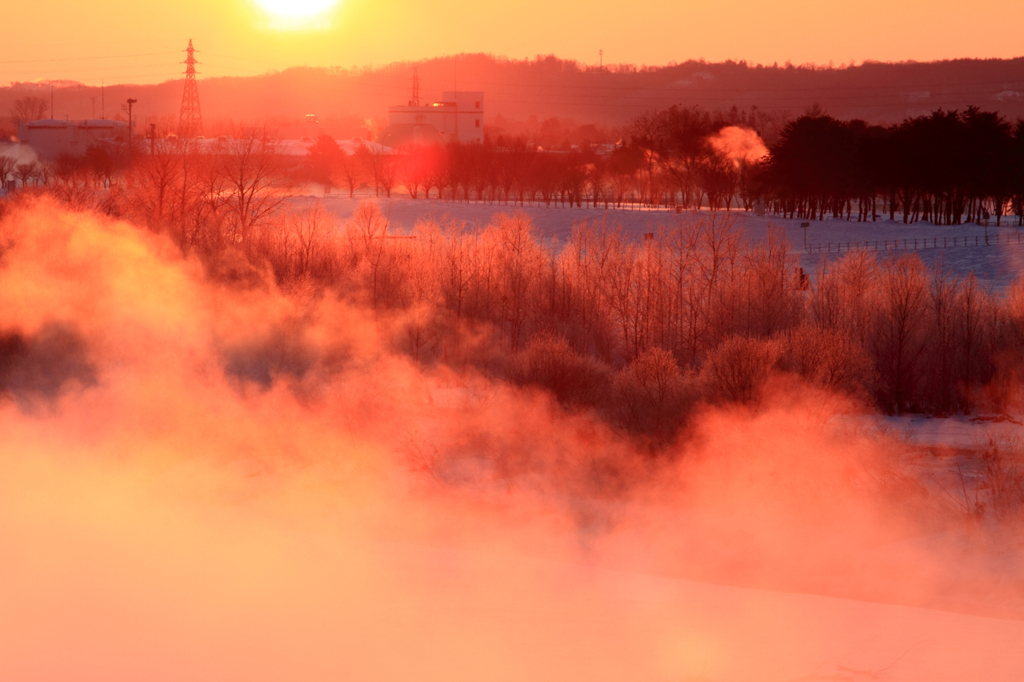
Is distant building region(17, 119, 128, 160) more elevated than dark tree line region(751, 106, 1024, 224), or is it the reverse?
distant building region(17, 119, 128, 160)

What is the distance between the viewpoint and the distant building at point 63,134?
105625 mm

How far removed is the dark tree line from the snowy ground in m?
2.71

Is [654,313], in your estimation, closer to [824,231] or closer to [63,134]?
[824,231]

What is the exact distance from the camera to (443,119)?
153 m

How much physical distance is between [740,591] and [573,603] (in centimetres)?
219

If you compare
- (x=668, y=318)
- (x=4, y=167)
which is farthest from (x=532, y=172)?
(x=668, y=318)

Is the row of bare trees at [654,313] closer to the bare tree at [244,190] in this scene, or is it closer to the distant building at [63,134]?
the bare tree at [244,190]

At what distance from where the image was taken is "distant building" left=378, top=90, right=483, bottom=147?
139750mm

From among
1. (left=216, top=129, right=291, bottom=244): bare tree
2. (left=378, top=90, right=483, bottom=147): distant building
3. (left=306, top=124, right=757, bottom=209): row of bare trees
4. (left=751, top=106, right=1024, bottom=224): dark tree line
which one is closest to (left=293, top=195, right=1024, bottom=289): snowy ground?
(left=751, top=106, right=1024, bottom=224): dark tree line

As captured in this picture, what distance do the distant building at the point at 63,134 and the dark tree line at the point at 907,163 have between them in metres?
70.5

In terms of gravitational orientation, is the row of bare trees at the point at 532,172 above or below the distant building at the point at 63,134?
below

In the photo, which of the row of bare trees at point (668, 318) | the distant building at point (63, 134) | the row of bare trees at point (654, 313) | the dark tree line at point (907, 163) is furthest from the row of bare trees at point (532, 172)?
the row of bare trees at point (668, 318)

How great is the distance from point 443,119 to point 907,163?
99333mm

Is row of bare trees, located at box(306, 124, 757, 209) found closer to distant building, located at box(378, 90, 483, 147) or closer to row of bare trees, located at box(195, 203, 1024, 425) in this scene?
distant building, located at box(378, 90, 483, 147)
